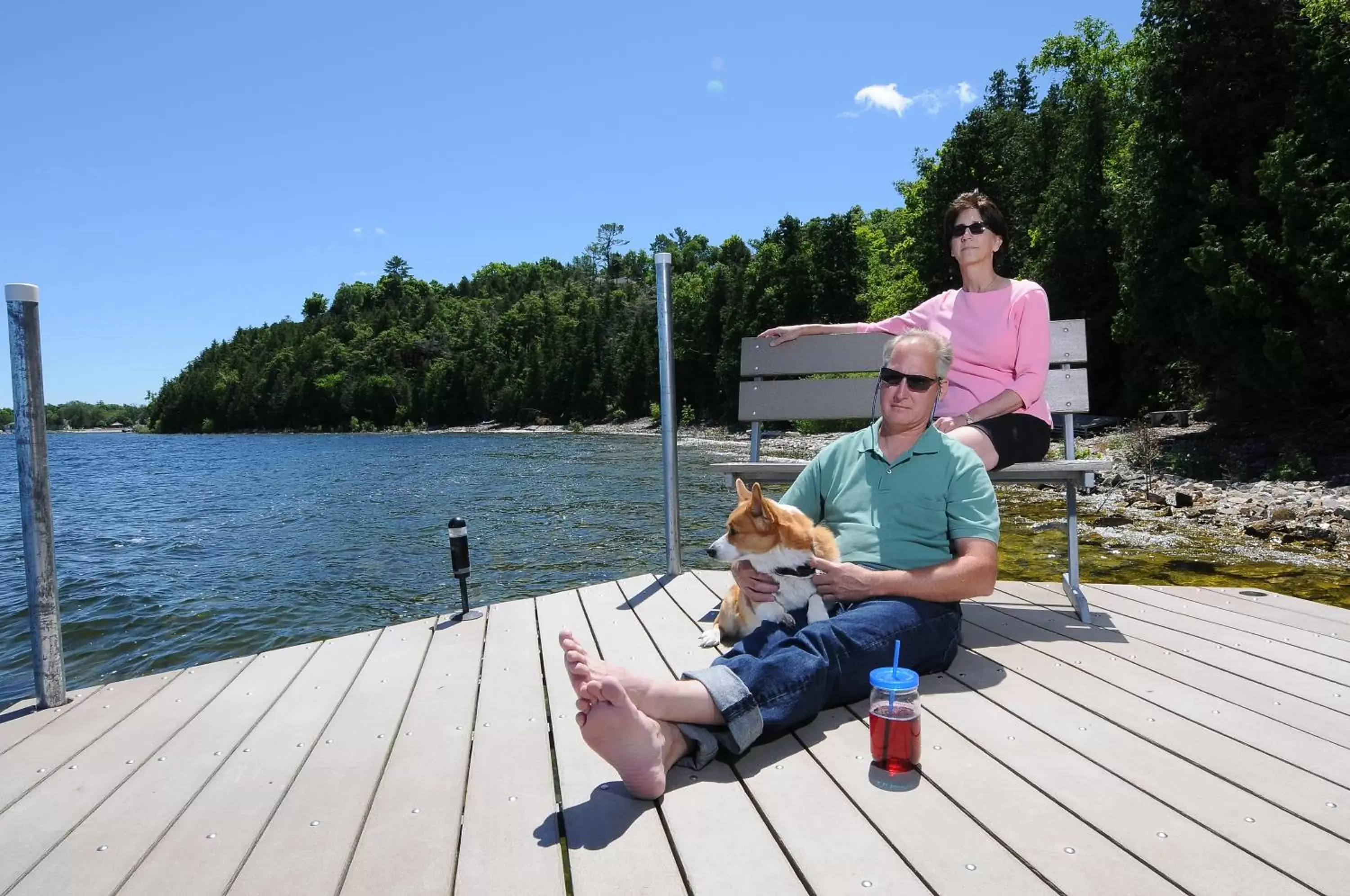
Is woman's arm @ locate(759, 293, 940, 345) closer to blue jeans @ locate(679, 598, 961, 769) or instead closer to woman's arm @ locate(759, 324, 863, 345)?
woman's arm @ locate(759, 324, 863, 345)

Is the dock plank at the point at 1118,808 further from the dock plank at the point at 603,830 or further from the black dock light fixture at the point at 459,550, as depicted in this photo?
the black dock light fixture at the point at 459,550

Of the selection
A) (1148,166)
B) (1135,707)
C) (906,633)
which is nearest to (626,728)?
(906,633)

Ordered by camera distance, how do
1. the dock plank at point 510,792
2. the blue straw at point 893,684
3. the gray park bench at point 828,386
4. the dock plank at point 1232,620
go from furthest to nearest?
the gray park bench at point 828,386 < the dock plank at point 1232,620 < the blue straw at point 893,684 < the dock plank at point 510,792

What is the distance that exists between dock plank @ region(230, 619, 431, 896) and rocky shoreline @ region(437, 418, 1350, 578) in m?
3.91

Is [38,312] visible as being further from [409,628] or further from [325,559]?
[325,559]

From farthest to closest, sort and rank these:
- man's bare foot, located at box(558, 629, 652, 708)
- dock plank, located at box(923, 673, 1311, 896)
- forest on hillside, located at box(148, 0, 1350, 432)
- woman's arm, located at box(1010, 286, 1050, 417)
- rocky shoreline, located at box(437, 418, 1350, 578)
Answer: forest on hillside, located at box(148, 0, 1350, 432)
rocky shoreline, located at box(437, 418, 1350, 578)
woman's arm, located at box(1010, 286, 1050, 417)
man's bare foot, located at box(558, 629, 652, 708)
dock plank, located at box(923, 673, 1311, 896)

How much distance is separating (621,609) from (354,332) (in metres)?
118

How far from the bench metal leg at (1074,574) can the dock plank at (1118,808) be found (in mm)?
1333

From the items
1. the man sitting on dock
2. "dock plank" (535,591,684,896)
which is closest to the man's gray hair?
the man sitting on dock

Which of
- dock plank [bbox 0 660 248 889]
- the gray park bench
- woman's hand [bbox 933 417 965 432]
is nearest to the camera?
dock plank [bbox 0 660 248 889]

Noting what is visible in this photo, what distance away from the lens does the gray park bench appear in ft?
14.2

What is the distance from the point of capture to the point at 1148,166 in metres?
19.6

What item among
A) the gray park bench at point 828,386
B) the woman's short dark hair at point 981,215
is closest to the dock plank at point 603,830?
the gray park bench at point 828,386

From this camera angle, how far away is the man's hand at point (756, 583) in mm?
2873
